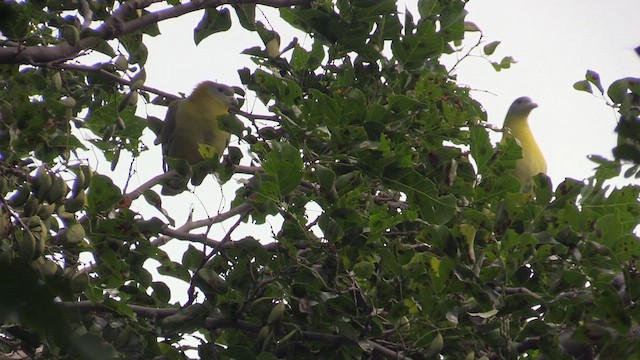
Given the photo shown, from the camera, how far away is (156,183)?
312cm

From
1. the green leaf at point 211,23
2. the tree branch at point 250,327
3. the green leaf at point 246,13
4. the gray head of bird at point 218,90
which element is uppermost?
the gray head of bird at point 218,90

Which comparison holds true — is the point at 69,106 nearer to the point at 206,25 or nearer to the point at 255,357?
the point at 206,25

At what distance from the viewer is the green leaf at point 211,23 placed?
9.21 ft

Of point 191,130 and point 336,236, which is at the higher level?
point 191,130

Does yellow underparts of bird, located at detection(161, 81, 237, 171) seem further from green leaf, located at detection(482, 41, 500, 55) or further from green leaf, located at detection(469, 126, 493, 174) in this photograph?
green leaf, located at detection(469, 126, 493, 174)

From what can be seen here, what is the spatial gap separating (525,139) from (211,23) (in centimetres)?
275

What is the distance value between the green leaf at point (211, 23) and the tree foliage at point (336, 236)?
10 cm

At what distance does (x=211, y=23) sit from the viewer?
282 centimetres

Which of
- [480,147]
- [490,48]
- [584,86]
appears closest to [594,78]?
[584,86]

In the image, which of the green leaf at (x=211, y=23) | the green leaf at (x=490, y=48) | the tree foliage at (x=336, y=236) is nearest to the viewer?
the tree foliage at (x=336, y=236)

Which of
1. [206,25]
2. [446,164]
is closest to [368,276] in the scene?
[446,164]

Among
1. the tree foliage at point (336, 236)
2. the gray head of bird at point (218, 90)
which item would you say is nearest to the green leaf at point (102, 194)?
the tree foliage at point (336, 236)

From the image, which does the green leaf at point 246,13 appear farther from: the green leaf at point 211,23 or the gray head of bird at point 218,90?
the gray head of bird at point 218,90

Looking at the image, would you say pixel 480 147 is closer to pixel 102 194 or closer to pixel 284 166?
pixel 284 166
